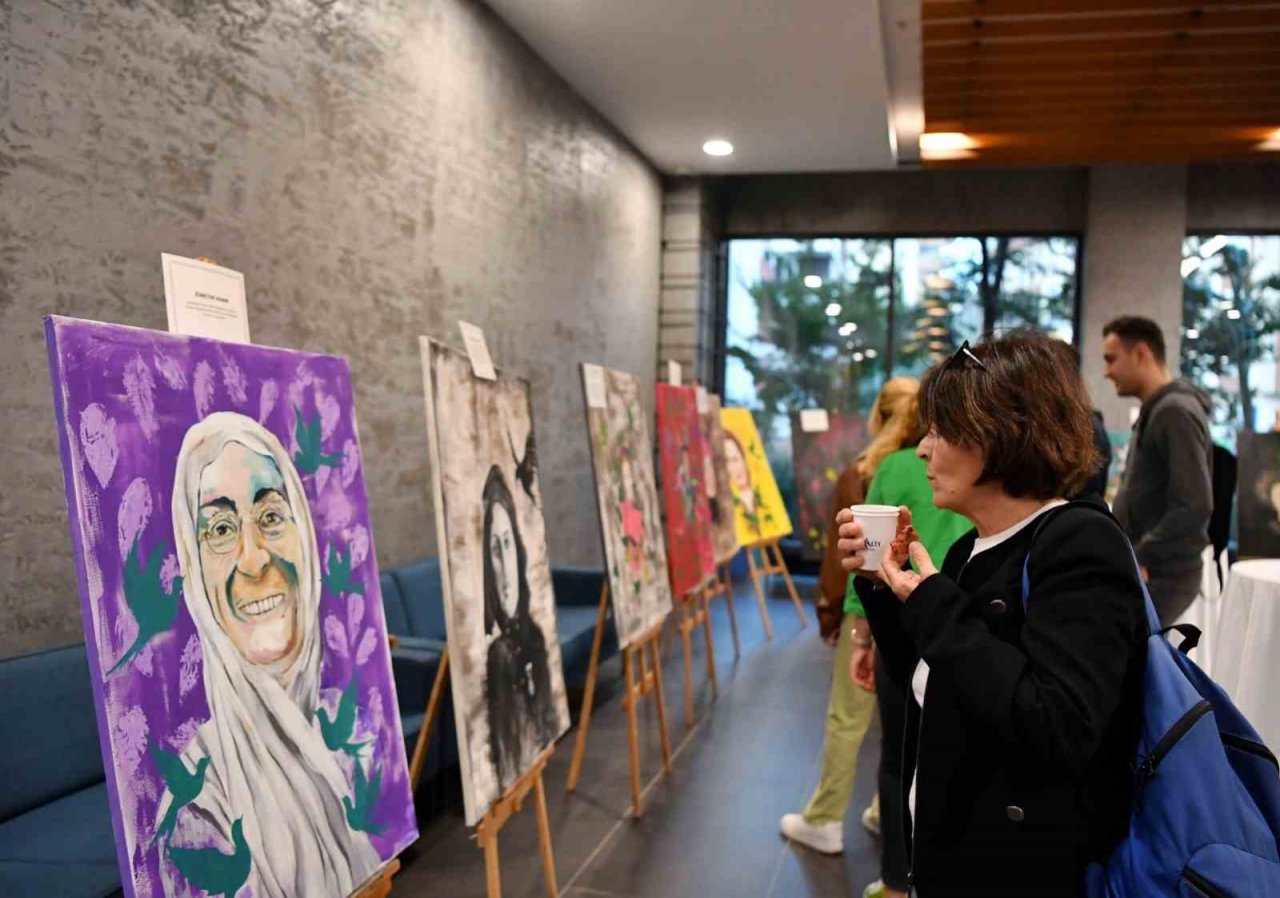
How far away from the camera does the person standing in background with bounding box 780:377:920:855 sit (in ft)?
9.14

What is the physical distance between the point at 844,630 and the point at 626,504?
112 centimetres

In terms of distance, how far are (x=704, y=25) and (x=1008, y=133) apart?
2295 millimetres

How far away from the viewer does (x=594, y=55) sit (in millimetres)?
5387

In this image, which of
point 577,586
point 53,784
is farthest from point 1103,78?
point 53,784

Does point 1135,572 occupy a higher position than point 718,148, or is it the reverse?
point 718,148

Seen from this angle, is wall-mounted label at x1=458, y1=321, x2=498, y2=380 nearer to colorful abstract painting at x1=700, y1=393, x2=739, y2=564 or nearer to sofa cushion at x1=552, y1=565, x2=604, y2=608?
sofa cushion at x1=552, y1=565, x2=604, y2=608

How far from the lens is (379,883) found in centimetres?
189

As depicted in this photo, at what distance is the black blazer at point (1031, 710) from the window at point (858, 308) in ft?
23.0

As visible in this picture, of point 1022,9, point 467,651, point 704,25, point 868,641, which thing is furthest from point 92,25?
point 1022,9

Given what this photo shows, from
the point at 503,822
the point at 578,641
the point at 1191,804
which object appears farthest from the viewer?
the point at 578,641

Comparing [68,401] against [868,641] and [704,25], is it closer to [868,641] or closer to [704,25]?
[868,641]

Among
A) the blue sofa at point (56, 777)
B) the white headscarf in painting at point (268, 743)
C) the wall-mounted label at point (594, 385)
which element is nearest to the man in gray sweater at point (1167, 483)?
the wall-mounted label at point (594, 385)

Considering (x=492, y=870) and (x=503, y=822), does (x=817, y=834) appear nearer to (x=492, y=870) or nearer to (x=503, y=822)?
(x=503, y=822)

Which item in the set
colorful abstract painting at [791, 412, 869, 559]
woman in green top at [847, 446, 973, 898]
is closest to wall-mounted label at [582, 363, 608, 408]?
woman in green top at [847, 446, 973, 898]
